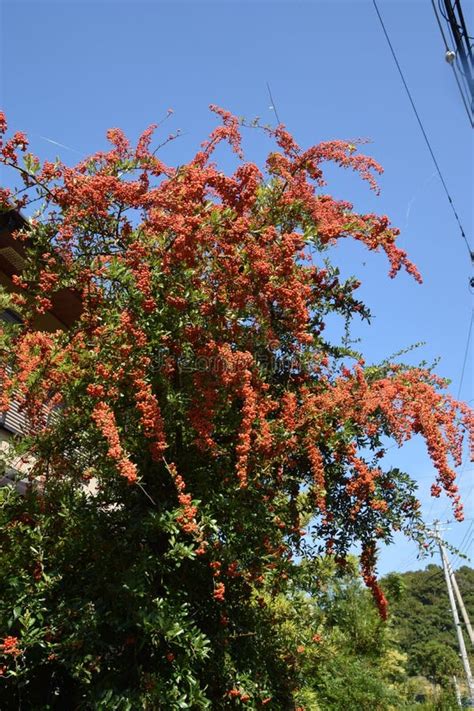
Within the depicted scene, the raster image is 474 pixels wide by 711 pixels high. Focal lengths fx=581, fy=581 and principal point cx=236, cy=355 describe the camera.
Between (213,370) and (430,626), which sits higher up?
(430,626)

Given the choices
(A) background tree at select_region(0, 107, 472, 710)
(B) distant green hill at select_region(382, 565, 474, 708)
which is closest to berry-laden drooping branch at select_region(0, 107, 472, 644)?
(A) background tree at select_region(0, 107, 472, 710)

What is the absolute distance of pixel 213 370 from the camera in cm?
464

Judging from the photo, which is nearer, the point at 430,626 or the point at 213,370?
the point at 213,370

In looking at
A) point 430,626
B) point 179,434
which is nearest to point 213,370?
point 179,434

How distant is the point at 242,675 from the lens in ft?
15.6

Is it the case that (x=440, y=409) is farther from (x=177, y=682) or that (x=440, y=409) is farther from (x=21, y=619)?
(x=21, y=619)

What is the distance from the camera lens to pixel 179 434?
5.04m

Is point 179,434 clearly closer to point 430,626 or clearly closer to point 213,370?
point 213,370

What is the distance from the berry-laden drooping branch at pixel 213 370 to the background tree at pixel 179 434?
20 millimetres

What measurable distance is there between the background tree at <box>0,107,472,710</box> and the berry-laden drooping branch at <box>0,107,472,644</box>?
20 millimetres

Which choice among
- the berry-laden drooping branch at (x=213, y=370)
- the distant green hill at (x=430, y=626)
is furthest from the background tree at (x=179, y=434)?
the distant green hill at (x=430, y=626)

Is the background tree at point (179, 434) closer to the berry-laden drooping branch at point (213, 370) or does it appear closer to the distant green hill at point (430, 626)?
the berry-laden drooping branch at point (213, 370)

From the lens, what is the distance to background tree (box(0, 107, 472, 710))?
433 centimetres

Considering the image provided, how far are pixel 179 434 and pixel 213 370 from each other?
0.75 metres
